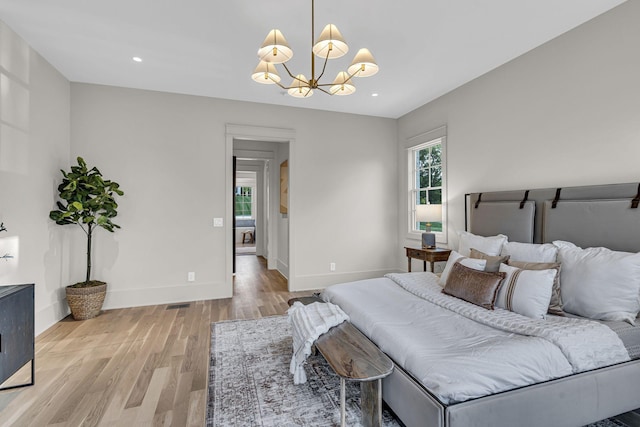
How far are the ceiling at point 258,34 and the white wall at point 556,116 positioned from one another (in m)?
0.18

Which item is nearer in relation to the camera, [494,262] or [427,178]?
[494,262]

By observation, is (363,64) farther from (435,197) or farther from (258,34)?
(435,197)

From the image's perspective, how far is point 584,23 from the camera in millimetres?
2654

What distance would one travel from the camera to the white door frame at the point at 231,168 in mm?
4434

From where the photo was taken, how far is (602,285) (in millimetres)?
2027

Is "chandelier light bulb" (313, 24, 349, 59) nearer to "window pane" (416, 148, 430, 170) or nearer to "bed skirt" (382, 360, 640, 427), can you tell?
"bed skirt" (382, 360, 640, 427)

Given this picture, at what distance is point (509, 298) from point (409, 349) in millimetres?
1009

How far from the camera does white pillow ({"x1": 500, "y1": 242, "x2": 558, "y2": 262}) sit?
2463 millimetres

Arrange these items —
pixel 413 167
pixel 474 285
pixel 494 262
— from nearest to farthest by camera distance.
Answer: pixel 474 285 < pixel 494 262 < pixel 413 167

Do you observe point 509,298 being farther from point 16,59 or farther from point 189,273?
point 16,59

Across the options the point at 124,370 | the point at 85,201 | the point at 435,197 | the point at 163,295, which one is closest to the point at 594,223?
the point at 435,197

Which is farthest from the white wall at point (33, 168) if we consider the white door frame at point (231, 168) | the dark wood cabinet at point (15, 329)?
the white door frame at point (231, 168)

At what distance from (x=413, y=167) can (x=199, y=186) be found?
11.1 ft

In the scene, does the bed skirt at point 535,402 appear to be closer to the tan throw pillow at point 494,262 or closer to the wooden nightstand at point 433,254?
the tan throw pillow at point 494,262
